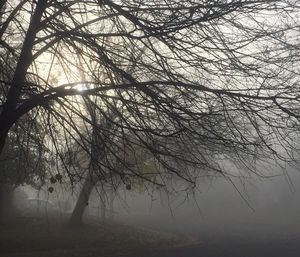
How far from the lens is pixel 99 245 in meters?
19.5

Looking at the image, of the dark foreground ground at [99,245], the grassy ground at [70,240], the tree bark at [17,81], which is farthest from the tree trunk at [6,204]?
the tree bark at [17,81]

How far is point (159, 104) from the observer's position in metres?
5.95

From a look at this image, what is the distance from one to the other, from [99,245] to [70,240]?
4.11 feet

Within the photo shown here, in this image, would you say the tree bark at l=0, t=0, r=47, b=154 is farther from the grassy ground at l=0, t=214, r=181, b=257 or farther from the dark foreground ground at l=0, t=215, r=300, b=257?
the dark foreground ground at l=0, t=215, r=300, b=257

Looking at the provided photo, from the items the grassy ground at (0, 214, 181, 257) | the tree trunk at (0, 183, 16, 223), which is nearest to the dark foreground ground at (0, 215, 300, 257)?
the grassy ground at (0, 214, 181, 257)

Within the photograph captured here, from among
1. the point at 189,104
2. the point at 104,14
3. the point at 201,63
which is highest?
the point at 104,14

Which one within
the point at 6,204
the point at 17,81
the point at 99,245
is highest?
the point at 6,204

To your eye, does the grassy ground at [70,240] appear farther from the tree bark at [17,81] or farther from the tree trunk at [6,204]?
the tree bark at [17,81]

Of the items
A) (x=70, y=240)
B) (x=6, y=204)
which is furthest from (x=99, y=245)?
(x=6, y=204)

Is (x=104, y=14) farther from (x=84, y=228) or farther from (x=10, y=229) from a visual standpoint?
(x=84, y=228)

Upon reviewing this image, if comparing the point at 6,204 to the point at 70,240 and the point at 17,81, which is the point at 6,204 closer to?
the point at 70,240

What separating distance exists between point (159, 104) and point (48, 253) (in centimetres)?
1194

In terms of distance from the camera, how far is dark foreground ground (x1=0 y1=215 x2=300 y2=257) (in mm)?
16786

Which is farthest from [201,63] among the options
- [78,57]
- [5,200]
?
[5,200]
